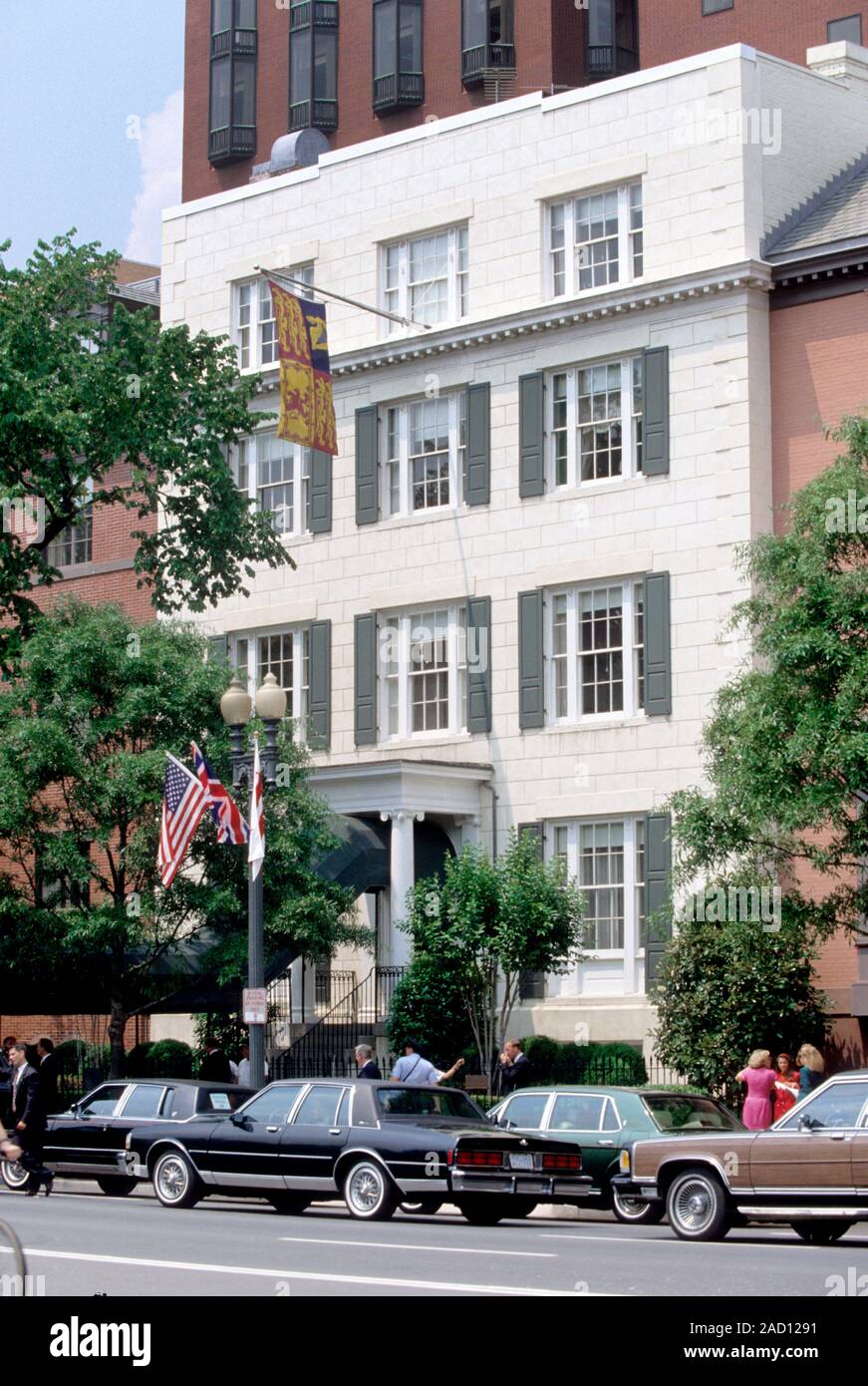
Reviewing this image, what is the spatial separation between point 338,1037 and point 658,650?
843cm

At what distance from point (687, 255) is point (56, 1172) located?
18.3 m

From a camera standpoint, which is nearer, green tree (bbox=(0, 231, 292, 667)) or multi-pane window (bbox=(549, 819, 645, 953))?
green tree (bbox=(0, 231, 292, 667))

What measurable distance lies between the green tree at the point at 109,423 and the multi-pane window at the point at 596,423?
518 centimetres

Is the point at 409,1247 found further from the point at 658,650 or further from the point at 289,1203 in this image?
the point at 658,650

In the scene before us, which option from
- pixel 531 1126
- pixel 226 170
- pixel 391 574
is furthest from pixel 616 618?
pixel 226 170

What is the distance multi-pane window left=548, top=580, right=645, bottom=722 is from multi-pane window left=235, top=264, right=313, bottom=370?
8.92 metres

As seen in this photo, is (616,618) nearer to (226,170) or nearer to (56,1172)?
(56,1172)

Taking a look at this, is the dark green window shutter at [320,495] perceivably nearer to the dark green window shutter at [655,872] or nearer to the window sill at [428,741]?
the window sill at [428,741]

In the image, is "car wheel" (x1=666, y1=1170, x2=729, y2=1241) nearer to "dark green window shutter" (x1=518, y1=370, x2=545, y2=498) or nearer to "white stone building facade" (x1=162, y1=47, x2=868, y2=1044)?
"white stone building facade" (x1=162, y1=47, x2=868, y2=1044)

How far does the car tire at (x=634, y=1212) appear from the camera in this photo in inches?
844

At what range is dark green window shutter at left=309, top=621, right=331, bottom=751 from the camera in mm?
38906

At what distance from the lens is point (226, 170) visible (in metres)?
65.6

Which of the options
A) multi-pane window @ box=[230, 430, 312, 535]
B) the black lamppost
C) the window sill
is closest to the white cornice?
multi-pane window @ box=[230, 430, 312, 535]

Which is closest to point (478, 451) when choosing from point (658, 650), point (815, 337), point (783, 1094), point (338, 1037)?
point (658, 650)
